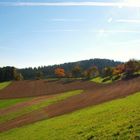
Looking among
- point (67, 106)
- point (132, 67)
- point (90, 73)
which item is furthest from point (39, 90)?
point (90, 73)

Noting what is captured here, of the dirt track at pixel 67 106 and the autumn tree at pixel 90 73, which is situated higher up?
the autumn tree at pixel 90 73

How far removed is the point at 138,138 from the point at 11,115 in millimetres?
35191

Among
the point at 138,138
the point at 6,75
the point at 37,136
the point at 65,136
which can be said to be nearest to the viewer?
the point at 138,138

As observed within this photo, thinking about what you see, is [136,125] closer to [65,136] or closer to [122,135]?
[122,135]

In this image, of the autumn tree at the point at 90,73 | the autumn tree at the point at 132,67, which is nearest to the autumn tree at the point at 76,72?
the autumn tree at the point at 90,73

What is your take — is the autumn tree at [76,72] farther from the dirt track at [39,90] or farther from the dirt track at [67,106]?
the dirt track at [67,106]

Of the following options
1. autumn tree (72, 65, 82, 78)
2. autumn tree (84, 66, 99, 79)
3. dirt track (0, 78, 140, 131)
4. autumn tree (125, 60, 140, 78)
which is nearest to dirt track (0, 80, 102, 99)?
autumn tree (125, 60, 140, 78)

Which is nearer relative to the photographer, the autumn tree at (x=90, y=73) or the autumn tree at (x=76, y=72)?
the autumn tree at (x=90, y=73)

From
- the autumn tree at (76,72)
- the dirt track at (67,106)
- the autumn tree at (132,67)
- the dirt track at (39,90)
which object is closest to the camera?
the dirt track at (67,106)

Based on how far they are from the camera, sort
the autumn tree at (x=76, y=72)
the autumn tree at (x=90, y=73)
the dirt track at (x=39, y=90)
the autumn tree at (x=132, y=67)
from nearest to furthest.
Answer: the dirt track at (x=39, y=90)
the autumn tree at (x=132, y=67)
the autumn tree at (x=90, y=73)
the autumn tree at (x=76, y=72)

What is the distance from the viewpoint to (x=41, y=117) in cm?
4019

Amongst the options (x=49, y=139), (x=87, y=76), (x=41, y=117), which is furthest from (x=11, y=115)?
(x=87, y=76)

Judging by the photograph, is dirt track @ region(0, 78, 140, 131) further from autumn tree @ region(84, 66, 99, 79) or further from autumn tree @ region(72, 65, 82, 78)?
autumn tree @ region(72, 65, 82, 78)

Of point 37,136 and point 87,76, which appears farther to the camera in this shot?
point 87,76
